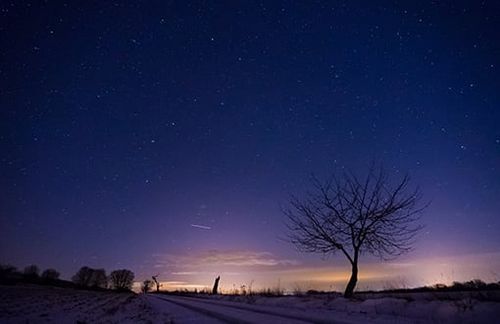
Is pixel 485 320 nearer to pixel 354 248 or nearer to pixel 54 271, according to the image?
pixel 354 248

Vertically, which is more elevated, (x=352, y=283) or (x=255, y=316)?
(x=352, y=283)

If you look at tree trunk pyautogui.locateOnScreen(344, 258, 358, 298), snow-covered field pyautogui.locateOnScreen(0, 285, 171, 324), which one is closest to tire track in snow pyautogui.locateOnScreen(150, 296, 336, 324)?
snow-covered field pyautogui.locateOnScreen(0, 285, 171, 324)

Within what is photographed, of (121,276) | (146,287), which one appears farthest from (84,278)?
(146,287)

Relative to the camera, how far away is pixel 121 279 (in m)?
151

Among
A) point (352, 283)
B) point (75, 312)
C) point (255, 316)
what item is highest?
point (352, 283)

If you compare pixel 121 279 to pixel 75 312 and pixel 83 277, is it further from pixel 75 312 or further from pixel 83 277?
pixel 75 312

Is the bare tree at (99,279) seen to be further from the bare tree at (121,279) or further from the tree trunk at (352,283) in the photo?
the tree trunk at (352,283)

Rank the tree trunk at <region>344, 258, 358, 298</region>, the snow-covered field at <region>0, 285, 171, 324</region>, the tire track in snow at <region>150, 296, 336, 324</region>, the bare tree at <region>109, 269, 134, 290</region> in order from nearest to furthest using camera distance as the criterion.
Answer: the tire track in snow at <region>150, 296, 336, 324</region>, the snow-covered field at <region>0, 285, 171, 324</region>, the tree trunk at <region>344, 258, 358, 298</region>, the bare tree at <region>109, 269, 134, 290</region>

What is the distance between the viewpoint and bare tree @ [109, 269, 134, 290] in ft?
488

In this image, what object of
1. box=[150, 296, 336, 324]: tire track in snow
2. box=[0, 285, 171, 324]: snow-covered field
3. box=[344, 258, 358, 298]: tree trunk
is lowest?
box=[0, 285, 171, 324]: snow-covered field

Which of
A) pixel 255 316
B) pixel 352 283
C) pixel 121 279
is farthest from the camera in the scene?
pixel 121 279

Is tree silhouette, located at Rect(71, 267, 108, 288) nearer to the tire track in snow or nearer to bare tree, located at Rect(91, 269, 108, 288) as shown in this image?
bare tree, located at Rect(91, 269, 108, 288)

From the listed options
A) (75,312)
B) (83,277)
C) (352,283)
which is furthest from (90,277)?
(352,283)

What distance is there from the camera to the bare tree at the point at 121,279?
488 feet
